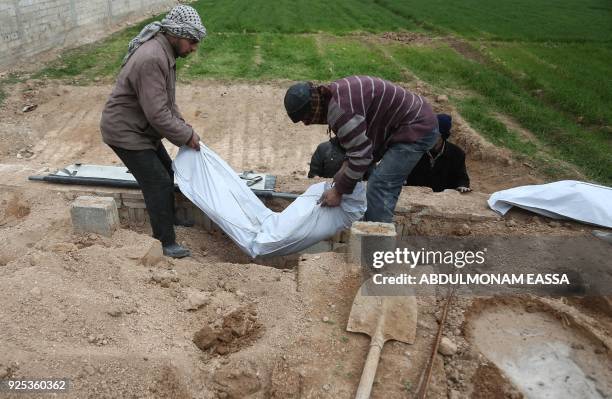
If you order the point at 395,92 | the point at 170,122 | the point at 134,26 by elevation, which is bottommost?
the point at 134,26

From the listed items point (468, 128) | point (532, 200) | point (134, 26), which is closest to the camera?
point (532, 200)

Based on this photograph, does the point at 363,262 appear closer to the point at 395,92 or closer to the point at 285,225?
the point at 285,225

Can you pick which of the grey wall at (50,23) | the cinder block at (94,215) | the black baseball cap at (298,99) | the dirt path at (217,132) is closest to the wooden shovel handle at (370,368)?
the black baseball cap at (298,99)

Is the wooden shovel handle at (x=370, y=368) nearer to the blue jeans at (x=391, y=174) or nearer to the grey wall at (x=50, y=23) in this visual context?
the blue jeans at (x=391, y=174)

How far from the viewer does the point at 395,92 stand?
3.57m

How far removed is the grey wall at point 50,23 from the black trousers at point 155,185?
749 centimetres

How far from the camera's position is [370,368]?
9.30 feet

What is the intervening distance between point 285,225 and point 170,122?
118cm

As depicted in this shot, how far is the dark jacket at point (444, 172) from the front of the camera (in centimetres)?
510

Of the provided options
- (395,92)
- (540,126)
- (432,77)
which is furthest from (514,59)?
(395,92)

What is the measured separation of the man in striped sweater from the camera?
10.9ft

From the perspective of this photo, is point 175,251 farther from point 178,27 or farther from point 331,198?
point 178,27

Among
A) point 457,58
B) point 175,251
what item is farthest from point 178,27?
point 457,58

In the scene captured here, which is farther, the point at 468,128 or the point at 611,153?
the point at 468,128
